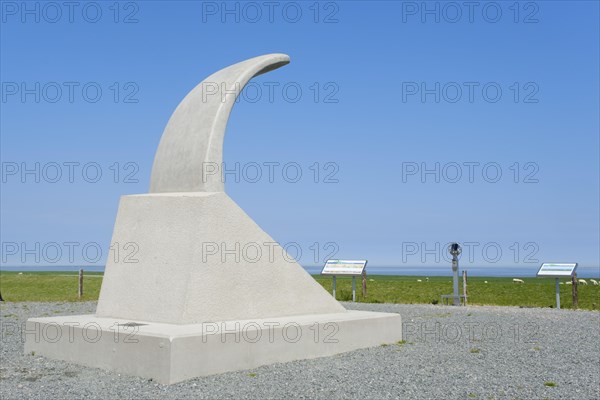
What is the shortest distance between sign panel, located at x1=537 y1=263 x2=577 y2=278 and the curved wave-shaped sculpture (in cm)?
987

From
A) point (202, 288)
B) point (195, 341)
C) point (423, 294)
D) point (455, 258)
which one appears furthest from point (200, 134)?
point (423, 294)

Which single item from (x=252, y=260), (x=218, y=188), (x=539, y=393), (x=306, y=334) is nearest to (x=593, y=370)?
(x=539, y=393)

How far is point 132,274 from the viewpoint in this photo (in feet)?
27.9

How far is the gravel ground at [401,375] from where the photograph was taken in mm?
6188

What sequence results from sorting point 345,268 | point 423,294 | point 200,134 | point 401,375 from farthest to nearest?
point 423,294 → point 345,268 → point 200,134 → point 401,375

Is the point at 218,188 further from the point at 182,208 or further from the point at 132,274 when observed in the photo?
the point at 132,274

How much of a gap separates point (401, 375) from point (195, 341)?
7.51 feet

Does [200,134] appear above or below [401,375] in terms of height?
above

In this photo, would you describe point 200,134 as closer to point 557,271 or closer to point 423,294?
point 557,271

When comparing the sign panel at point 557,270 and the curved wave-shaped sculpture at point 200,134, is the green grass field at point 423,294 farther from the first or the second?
the curved wave-shaped sculpture at point 200,134

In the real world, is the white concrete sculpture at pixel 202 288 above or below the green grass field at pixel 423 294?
above

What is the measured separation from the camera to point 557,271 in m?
15.8

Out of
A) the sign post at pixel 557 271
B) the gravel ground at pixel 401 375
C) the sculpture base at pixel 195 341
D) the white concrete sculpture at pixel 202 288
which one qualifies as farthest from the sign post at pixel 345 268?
the sculpture base at pixel 195 341

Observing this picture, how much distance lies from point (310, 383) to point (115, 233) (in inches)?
156
